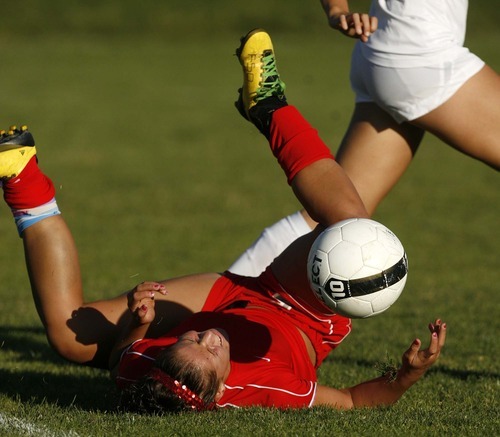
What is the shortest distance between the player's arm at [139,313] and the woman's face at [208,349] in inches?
15.7

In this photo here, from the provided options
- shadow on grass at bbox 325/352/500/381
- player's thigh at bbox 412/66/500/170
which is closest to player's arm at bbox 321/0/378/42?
player's thigh at bbox 412/66/500/170

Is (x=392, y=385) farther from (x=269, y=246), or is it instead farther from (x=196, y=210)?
(x=196, y=210)

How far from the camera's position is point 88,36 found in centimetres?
3634

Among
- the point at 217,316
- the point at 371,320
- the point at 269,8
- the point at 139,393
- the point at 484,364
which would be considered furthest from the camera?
the point at 269,8

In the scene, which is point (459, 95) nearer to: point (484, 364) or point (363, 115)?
point (363, 115)

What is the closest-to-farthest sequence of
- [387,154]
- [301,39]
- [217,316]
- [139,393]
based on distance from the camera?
[139,393]
[217,316]
[387,154]
[301,39]

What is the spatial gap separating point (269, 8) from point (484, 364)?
3337 centimetres

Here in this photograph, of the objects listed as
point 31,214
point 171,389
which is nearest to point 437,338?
point 171,389

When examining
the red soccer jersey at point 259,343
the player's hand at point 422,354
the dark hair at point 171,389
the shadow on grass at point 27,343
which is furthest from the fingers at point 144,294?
the shadow on grass at point 27,343

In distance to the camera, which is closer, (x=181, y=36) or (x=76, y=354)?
(x=76, y=354)

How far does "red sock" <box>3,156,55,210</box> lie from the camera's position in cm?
581

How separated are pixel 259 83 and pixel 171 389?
72.2 inches

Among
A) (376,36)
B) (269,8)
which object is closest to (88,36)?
(269,8)

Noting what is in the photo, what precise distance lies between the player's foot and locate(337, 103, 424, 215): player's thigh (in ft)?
1.87
